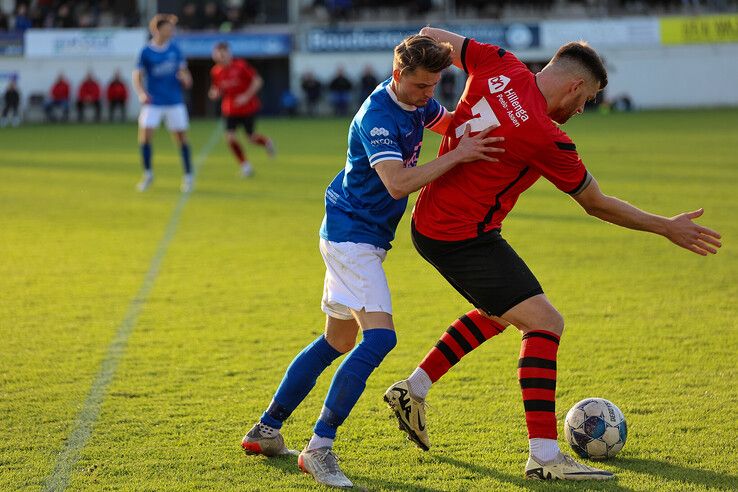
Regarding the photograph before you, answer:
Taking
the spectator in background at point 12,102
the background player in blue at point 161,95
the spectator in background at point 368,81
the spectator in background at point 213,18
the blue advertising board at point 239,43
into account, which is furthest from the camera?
the spectator in background at point 213,18

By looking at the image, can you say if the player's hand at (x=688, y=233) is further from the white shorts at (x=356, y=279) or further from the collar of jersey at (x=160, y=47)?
the collar of jersey at (x=160, y=47)

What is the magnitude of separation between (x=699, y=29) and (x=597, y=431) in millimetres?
38930

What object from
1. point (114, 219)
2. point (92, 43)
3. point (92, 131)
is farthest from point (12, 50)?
point (114, 219)

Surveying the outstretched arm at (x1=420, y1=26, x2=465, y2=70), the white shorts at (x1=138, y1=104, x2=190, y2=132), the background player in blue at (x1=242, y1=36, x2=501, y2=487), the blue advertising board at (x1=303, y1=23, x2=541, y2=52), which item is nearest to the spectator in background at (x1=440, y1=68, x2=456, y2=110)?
the blue advertising board at (x1=303, y1=23, x2=541, y2=52)

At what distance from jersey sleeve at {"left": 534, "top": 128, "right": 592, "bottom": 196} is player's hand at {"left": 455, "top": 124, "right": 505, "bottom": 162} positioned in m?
0.19

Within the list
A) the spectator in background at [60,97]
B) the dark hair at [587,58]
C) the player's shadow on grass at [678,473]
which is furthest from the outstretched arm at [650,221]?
the spectator in background at [60,97]

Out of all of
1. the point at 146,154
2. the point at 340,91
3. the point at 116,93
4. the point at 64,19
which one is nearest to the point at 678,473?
the point at 146,154

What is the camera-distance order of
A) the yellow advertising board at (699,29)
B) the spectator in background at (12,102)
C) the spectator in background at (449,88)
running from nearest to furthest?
the spectator in background at (12,102) → the spectator in background at (449,88) → the yellow advertising board at (699,29)

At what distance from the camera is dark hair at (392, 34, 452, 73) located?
159 inches

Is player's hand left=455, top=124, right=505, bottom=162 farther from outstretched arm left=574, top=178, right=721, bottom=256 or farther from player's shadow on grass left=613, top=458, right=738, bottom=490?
player's shadow on grass left=613, top=458, right=738, bottom=490

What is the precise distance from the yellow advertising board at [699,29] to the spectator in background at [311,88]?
44.7 feet

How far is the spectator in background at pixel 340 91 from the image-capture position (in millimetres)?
38938

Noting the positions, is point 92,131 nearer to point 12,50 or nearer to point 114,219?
point 12,50

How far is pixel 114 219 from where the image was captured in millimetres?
12633
